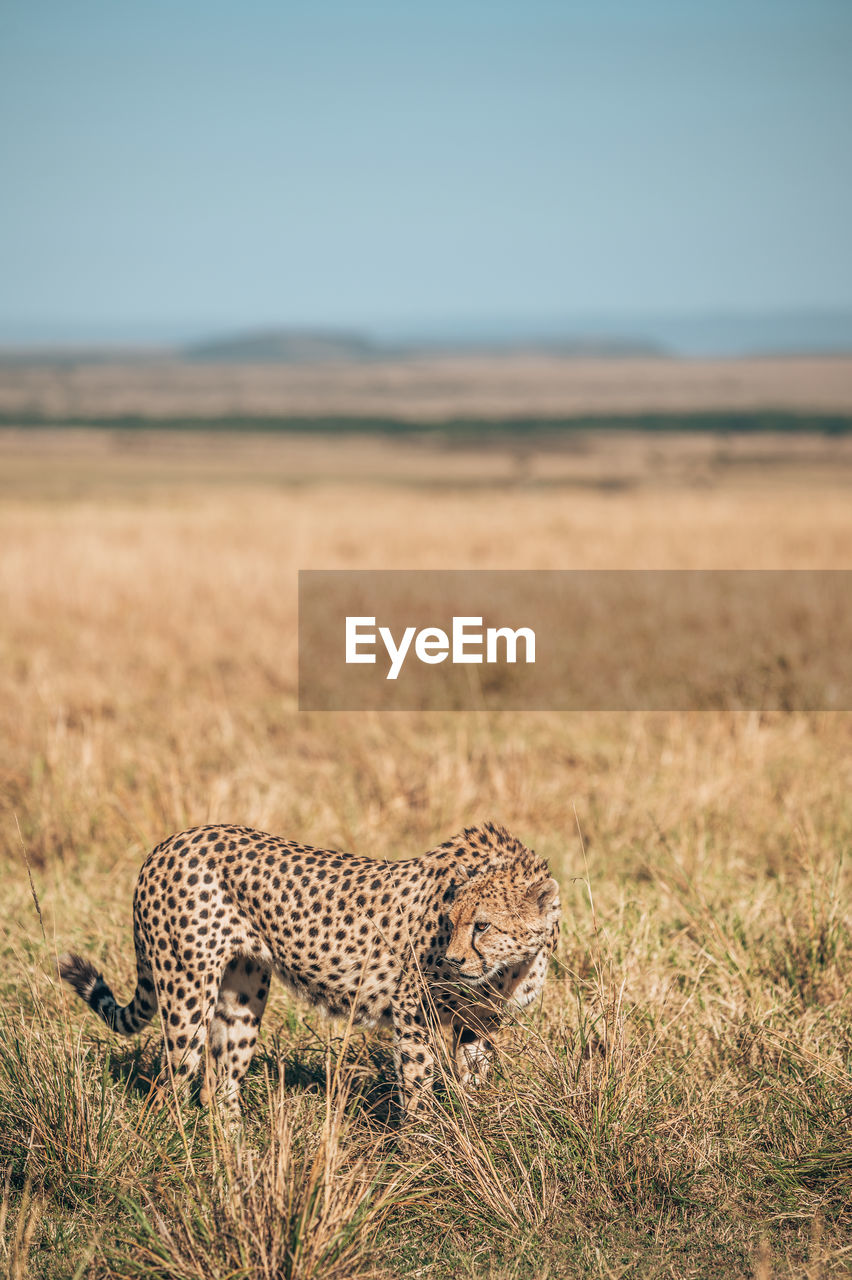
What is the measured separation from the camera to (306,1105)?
3186mm

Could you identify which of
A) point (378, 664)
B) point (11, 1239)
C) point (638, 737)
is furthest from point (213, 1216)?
point (378, 664)

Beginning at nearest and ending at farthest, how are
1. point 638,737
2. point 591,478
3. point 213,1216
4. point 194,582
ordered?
1. point 213,1216
2. point 638,737
3. point 194,582
4. point 591,478

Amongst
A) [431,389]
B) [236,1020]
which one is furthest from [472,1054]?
[431,389]

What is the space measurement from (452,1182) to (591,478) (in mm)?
43719

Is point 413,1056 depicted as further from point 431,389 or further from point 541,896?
point 431,389

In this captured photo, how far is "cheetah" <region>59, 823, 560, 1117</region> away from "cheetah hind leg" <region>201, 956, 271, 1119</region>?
56mm

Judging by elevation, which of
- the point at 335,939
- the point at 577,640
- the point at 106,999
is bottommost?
the point at 106,999

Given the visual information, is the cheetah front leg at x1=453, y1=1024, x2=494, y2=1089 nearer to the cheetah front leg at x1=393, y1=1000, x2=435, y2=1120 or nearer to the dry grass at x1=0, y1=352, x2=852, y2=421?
the cheetah front leg at x1=393, y1=1000, x2=435, y2=1120

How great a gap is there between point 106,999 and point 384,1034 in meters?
0.87

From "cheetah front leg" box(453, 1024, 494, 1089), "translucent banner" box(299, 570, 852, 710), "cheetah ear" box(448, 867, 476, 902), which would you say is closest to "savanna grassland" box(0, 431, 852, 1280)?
"cheetah front leg" box(453, 1024, 494, 1089)

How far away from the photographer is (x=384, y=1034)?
3.59 meters

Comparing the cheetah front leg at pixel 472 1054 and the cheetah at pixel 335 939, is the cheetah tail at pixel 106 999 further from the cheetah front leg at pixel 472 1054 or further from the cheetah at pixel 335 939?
the cheetah front leg at pixel 472 1054

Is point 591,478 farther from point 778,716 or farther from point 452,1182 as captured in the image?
point 452,1182

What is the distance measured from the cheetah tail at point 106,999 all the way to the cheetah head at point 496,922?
87 cm
